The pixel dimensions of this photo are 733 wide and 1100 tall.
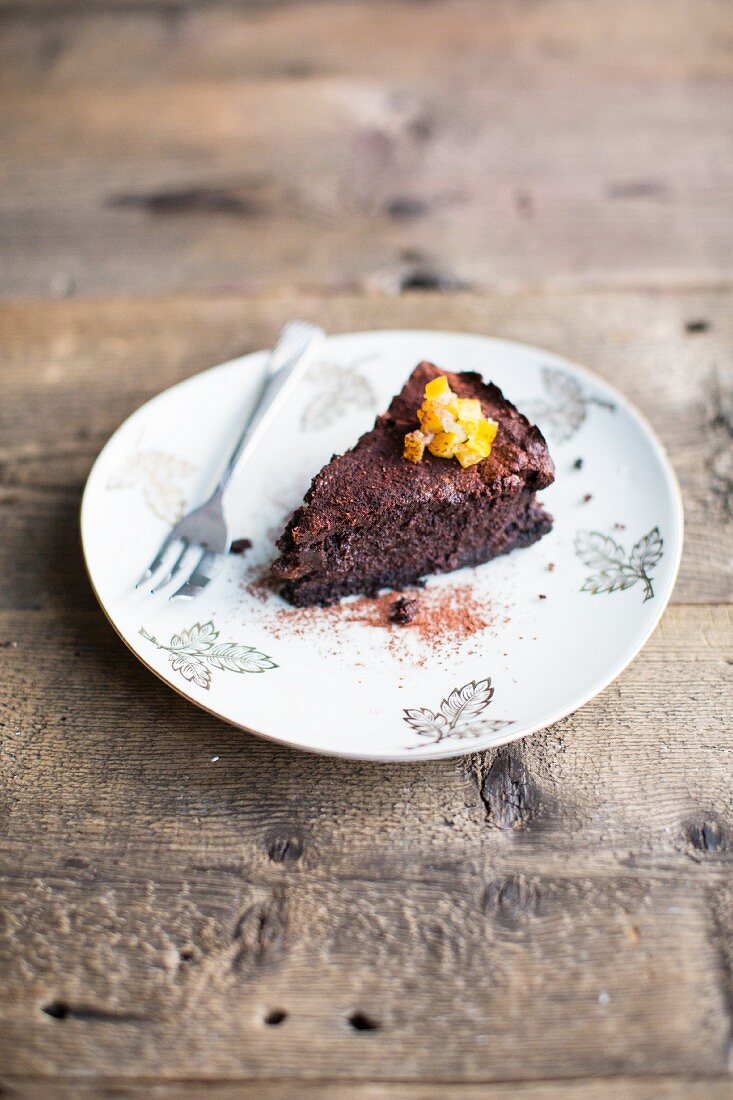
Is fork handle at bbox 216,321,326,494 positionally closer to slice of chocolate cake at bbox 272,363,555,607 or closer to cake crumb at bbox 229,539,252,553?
cake crumb at bbox 229,539,252,553

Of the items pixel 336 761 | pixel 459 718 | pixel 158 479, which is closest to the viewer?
pixel 459 718

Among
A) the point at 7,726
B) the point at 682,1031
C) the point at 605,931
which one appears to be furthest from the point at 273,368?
the point at 682,1031

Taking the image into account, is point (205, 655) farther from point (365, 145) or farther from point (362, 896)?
point (365, 145)

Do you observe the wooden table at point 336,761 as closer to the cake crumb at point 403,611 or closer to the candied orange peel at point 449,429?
the cake crumb at point 403,611

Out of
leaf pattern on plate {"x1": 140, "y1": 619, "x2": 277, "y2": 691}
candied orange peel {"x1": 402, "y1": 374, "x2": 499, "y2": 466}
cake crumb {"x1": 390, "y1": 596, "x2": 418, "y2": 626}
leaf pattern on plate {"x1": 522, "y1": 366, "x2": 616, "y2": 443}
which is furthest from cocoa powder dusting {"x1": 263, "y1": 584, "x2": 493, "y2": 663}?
leaf pattern on plate {"x1": 522, "y1": 366, "x2": 616, "y2": 443}

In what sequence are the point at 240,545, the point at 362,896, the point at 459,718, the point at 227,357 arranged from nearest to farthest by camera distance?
the point at 362,896
the point at 459,718
the point at 240,545
the point at 227,357

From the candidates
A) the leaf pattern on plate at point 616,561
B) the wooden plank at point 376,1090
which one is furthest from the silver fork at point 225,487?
the wooden plank at point 376,1090

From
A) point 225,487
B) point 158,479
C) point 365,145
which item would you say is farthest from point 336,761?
point 365,145
